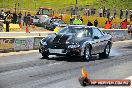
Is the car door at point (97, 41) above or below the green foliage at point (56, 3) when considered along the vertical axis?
above

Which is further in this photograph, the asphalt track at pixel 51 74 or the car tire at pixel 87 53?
the car tire at pixel 87 53

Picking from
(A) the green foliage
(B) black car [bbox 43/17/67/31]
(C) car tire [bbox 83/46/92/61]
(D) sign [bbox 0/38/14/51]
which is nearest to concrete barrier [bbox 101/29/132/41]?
(B) black car [bbox 43/17/67/31]

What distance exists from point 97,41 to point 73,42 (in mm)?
1696

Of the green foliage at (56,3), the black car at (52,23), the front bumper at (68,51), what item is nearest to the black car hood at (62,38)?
the front bumper at (68,51)

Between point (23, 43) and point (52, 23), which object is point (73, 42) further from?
point (52, 23)

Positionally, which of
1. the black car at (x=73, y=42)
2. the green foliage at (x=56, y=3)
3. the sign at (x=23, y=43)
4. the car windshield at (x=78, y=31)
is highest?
the car windshield at (x=78, y=31)

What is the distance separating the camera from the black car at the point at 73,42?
16750 mm

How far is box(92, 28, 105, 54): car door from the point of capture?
17875mm

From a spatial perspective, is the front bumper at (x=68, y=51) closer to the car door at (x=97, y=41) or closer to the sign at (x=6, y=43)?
the car door at (x=97, y=41)

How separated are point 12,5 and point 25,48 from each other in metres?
64.7

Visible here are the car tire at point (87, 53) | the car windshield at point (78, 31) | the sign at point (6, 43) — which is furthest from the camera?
the sign at point (6, 43)

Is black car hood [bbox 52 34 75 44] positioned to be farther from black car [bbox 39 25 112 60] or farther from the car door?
the car door

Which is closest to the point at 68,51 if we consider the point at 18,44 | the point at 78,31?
the point at 78,31

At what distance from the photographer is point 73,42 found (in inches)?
661
